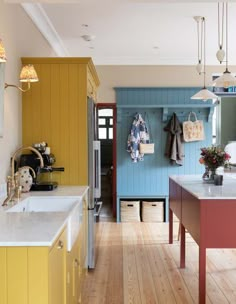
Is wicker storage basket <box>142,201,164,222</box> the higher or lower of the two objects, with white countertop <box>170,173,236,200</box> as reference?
lower

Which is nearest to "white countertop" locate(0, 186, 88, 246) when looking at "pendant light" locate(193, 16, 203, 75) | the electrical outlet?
the electrical outlet

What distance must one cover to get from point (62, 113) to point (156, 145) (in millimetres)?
3131

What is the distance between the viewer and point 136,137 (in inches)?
248

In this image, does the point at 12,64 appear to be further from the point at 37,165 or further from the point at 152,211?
the point at 152,211

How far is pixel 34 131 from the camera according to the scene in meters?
3.60

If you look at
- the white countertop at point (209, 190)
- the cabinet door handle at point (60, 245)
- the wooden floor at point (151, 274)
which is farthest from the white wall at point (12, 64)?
the white countertop at point (209, 190)

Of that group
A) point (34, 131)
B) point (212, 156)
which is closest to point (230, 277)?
point (212, 156)

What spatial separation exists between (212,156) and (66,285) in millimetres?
2331

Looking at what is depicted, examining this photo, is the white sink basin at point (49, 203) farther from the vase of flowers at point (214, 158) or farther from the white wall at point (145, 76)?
the white wall at point (145, 76)

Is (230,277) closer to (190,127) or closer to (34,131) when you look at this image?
(34,131)

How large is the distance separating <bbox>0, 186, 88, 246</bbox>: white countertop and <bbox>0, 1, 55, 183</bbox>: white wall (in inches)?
32.3

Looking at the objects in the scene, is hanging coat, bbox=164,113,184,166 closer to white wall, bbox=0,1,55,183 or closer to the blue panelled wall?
the blue panelled wall

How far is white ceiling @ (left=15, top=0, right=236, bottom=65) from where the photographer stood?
394 cm

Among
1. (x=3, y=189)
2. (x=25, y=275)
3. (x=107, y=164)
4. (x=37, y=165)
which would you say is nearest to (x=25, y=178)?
(x=37, y=165)
